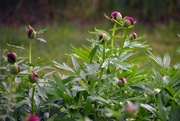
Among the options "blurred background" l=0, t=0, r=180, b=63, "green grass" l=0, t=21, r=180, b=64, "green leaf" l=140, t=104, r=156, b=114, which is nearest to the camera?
"green leaf" l=140, t=104, r=156, b=114

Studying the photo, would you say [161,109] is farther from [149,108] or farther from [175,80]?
[175,80]

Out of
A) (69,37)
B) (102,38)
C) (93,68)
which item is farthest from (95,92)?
(69,37)

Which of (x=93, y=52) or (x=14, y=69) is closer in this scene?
(x=14, y=69)

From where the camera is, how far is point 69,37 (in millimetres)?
6918

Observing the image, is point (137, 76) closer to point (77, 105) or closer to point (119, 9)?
point (77, 105)

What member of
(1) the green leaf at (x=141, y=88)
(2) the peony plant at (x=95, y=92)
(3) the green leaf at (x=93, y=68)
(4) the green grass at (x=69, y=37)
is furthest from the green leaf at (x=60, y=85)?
(4) the green grass at (x=69, y=37)

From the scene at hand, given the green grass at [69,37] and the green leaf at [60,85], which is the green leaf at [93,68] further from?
the green grass at [69,37]

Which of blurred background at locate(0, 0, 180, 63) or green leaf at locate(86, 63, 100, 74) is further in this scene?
blurred background at locate(0, 0, 180, 63)

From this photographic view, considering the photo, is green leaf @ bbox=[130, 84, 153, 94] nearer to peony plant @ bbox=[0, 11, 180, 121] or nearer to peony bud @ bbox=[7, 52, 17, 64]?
peony plant @ bbox=[0, 11, 180, 121]

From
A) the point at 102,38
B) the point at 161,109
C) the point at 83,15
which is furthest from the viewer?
the point at 83,15

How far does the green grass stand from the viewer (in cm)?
612

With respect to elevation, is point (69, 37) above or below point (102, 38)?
below

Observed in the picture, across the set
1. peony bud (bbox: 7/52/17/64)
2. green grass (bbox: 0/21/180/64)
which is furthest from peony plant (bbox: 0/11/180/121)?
green grass (bbox: 0/21/180/64)

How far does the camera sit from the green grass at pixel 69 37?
20.1 ft
